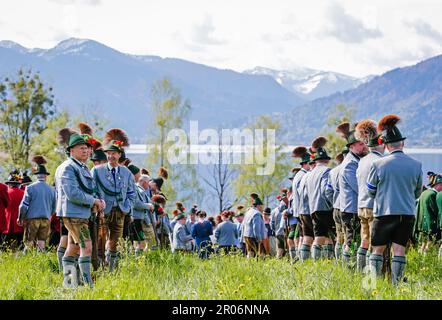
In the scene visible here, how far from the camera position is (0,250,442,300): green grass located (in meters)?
7.20

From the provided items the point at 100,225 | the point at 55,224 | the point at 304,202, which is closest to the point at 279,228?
the point at 55,224

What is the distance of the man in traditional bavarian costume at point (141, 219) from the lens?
12.5 m

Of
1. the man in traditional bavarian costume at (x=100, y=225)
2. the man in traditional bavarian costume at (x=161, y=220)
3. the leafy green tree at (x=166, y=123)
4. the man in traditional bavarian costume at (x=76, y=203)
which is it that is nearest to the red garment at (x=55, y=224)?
the man in traditional bavarian costume at (x=161, y=220)

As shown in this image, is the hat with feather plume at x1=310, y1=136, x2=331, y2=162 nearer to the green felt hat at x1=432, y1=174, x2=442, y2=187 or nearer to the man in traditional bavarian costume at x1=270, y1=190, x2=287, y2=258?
the green felt hat at x1=432, y1=174, x2=442, y2=187

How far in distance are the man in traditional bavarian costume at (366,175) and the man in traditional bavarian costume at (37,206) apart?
695 cm

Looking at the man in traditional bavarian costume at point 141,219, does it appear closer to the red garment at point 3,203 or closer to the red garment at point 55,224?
the red garment at point 3,203

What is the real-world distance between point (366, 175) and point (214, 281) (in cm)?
252

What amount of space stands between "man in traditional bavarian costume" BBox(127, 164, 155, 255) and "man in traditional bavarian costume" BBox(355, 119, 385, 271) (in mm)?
4269

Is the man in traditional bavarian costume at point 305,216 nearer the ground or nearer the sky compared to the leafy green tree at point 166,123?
nearer the ground

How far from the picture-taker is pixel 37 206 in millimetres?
14195

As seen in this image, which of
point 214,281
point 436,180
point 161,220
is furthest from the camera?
point 161,220

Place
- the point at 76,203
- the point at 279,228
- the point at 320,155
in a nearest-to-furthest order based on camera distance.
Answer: the point at 76,203 < the point at 320,155 < the point at 279,228

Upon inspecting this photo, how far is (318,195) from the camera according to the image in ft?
38.3

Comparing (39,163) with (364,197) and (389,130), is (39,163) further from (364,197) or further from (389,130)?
(389,130)
